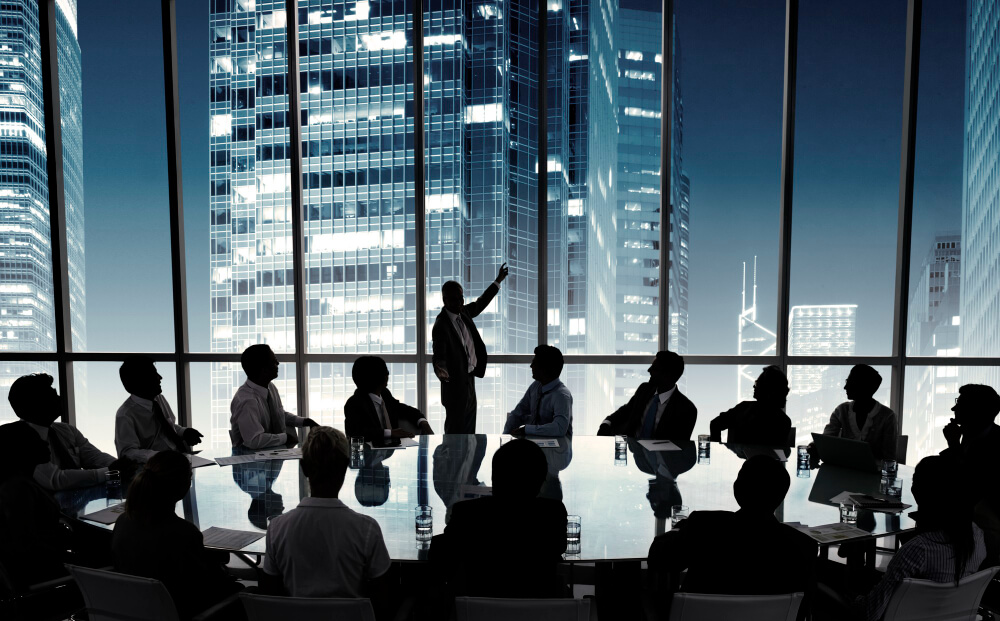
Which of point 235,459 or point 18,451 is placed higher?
point 18,451

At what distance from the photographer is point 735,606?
185cm

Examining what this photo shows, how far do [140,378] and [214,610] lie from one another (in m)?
2.20

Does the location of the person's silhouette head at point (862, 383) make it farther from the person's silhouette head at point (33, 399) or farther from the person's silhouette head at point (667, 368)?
the person's silhouette head at point (33, 399)

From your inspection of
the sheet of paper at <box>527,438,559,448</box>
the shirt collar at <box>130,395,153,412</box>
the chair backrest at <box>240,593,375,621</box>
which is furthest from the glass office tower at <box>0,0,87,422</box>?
the chair backrest at <box>240,593,375,621</box>

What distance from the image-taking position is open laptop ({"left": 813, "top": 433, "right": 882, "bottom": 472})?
356 cm

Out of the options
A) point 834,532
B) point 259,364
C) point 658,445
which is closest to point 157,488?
point 259,364

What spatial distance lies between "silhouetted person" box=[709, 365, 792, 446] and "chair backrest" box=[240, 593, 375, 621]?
10.5ft

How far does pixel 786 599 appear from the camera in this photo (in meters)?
1.86

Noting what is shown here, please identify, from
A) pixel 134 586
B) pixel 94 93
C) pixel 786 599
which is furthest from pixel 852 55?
pixel 94 93

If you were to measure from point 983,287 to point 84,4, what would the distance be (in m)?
9.22

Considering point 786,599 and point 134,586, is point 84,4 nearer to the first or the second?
point 134,586

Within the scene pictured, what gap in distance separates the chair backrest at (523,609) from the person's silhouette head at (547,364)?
2750 millimetres

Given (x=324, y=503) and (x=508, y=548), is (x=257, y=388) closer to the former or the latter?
(x=324, y=503)

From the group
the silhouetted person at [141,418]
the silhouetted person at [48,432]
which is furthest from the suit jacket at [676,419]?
the silhouetted person at [48,432]
